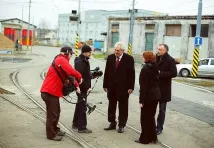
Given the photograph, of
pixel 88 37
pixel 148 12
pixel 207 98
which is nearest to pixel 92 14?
pixel 88 37

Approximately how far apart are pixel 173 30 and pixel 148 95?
1205 inches

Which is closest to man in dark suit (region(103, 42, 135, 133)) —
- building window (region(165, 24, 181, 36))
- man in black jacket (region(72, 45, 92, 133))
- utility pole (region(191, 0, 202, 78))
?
man in black jacket (region(72, 45, 92, 133))

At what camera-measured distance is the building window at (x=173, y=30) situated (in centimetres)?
3526

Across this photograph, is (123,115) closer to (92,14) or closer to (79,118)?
(79,118)

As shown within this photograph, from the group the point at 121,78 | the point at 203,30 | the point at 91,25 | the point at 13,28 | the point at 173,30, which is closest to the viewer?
the point at 121,78

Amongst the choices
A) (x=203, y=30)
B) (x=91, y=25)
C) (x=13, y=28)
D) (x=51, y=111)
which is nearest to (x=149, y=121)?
(x=51, y=111)

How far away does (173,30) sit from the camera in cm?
3600

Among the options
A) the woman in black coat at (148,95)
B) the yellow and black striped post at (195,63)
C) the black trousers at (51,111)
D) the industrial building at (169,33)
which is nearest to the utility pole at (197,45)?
the yellow and black striped post at (195,63)

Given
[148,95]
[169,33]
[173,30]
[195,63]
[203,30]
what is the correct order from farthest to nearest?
[169,33] < [173,30] < [203,30] < [195,63] < [148,95]

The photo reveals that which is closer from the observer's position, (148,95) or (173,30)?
(148,95)

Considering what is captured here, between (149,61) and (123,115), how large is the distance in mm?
1449

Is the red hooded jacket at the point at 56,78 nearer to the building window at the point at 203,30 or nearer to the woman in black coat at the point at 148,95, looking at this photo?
the woman in black coat at the point at 148,95

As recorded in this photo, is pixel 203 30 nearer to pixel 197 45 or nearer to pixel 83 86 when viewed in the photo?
pixel 197 45

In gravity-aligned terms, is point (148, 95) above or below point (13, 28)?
below
